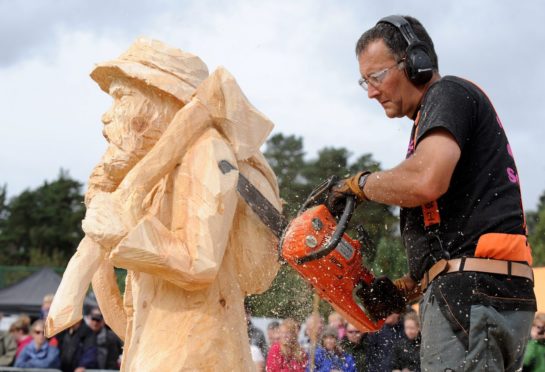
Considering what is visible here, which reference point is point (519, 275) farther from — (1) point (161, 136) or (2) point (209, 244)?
(1) point (161, 136)

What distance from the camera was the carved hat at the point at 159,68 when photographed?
11.7ft

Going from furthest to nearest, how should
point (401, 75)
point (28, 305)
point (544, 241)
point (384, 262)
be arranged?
point (544, 241)
point (28, 305)
point (384, 262)
point (401, 75)

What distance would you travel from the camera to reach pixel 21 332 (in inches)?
372

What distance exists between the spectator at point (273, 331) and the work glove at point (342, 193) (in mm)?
2953

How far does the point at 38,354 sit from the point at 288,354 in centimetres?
424

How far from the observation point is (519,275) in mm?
2611

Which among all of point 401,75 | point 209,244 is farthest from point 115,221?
point 401,75

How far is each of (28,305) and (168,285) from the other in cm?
1128

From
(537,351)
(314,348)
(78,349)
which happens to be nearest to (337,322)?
(314,348)

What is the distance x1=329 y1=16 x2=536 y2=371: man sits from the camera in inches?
99.3

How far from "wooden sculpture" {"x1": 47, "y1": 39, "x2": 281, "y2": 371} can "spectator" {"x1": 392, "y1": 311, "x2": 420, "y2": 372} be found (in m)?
2.40

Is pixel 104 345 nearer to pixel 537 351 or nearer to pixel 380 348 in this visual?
pixel 380 348

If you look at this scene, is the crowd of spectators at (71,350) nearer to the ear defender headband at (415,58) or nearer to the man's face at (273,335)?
the man's face at (273,335)

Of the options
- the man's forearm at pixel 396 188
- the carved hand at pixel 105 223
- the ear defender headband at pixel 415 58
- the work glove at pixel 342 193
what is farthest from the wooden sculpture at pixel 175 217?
the ear defender headband at pixel 415 58
